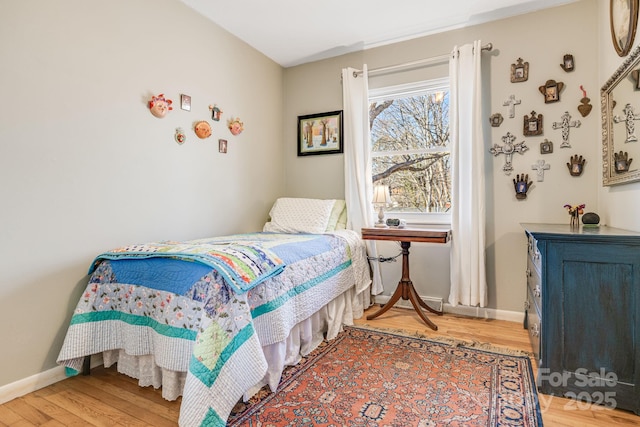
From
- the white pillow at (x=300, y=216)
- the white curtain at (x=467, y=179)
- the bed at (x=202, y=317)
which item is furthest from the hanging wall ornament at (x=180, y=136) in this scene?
the white curtain at (x=467, y=179)

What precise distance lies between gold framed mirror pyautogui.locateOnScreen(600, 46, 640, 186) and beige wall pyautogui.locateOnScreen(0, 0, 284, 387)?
2.86m

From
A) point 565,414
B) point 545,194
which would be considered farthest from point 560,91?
point 565,414

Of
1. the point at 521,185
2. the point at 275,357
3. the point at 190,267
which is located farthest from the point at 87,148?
the point at 521,185

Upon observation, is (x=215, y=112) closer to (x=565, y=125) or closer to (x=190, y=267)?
(x=190, y=267)

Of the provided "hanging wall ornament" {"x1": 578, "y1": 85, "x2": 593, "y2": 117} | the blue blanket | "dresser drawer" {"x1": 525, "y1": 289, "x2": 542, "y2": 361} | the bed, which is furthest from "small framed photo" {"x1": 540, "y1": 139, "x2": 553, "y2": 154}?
the blue blanket

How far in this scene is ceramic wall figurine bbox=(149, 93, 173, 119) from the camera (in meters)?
2.28

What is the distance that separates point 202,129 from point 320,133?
1.29 metres

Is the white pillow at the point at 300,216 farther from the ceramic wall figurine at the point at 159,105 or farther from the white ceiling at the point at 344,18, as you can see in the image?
the white ceiling at the point at 344,18

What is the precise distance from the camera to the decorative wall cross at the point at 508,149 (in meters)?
2.66

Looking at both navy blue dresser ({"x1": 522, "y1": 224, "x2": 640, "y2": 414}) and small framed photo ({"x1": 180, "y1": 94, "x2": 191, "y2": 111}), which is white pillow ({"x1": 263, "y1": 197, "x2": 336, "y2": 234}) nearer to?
small framed photo ({"x1": 180, "y1": 94, "x2": 191, "y2": 111})

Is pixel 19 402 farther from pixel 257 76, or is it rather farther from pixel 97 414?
pixel 257 76

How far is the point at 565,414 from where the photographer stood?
151cm

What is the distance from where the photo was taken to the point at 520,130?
266cm

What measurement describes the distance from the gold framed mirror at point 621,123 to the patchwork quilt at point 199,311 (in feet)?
6.53
